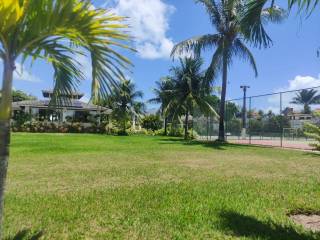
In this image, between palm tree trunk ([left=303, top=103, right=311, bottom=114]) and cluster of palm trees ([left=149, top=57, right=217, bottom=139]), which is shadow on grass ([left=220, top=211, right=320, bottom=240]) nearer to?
palm tree trunk ([left=303, top=103, right=311, bottom=114])

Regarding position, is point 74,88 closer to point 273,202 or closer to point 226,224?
point 226,224

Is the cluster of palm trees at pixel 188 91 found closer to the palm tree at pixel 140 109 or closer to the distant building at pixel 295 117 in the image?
the distant building at pixel 295 117

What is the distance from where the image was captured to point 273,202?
6.11 metres

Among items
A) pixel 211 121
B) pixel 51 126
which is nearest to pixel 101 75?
pixel 211 121

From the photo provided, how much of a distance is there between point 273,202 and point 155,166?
4.60 meters

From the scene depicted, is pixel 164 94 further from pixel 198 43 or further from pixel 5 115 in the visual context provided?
pixel 5 115

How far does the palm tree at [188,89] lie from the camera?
98.8 ft

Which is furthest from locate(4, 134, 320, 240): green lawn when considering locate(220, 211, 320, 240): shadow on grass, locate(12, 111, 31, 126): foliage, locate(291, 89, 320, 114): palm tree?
locate(12, 111, 31, 126): foliage

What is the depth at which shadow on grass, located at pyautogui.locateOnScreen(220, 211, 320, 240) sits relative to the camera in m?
4.43

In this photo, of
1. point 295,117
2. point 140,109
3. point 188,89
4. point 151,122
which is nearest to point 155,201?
point 295,117

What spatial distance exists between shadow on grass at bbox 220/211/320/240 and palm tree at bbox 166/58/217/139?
2479cm

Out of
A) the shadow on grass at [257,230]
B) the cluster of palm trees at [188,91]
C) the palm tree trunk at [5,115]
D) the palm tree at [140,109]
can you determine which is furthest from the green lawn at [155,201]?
the palm tree at [140,109]

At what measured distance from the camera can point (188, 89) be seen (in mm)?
30344

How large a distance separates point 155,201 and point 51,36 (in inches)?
134
